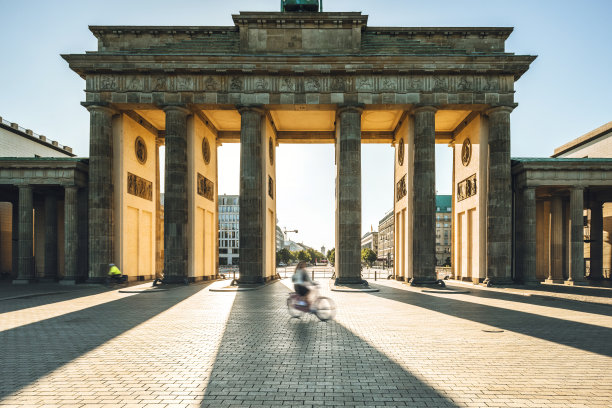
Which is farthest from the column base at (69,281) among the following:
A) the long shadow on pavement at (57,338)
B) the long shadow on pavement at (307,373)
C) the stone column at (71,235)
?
the long shadow on pavement at (307,373)

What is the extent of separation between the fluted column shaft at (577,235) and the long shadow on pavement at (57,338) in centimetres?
3034

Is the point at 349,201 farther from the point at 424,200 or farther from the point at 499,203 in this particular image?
the point at 499,203

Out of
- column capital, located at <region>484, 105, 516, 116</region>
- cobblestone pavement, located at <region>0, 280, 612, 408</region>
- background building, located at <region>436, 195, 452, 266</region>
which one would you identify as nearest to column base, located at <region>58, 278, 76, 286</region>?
cobblestone pavement, located at <region>0, 280, 612, 408</region>

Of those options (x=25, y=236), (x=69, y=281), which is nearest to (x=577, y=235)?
(x=69, y=281)

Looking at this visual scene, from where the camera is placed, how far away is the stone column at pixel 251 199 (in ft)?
98.2

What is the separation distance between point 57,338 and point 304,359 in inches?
280

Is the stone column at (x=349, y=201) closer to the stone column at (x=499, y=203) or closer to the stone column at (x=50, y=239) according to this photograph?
the stone column at (x=499, y=203)

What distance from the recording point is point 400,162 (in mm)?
37469

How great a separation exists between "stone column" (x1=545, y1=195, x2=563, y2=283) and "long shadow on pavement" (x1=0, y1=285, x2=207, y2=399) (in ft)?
115

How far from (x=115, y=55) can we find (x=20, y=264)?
1776cm

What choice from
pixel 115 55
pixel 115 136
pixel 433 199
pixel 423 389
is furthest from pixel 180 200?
pixel 423 389

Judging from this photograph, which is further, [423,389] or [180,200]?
[180,200]

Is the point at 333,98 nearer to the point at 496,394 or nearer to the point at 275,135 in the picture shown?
the point at 275,135

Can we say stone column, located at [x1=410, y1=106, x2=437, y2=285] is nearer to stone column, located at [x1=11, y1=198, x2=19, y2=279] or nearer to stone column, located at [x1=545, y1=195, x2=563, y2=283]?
stone column, located at [x1=545, y1=195, x2=563, y2=283]
